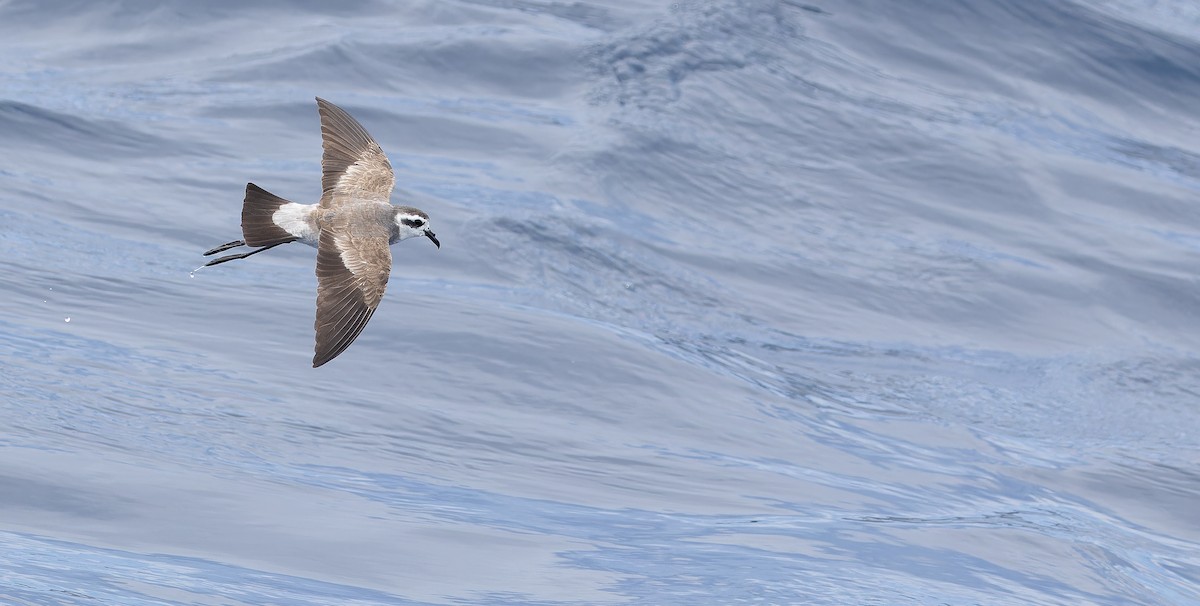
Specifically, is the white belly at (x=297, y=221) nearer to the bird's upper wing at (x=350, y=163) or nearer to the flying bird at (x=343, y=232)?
the flying bird at (x=343, y=232)

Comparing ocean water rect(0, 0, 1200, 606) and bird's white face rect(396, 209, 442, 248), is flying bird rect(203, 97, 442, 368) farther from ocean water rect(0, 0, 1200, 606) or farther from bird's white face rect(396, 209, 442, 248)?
ocean water rect(0, 0, 1200, 606)

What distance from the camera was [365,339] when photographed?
11.3 metres

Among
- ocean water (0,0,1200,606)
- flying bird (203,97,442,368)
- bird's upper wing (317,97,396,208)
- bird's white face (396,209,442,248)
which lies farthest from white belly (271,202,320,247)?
ocean water (0,0,1200,606)

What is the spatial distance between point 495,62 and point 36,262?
5.73m

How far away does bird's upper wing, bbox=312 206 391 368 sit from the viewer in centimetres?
655

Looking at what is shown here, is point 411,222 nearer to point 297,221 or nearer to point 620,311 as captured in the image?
point 297,221

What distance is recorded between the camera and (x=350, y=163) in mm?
8359

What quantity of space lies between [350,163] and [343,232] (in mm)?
1142

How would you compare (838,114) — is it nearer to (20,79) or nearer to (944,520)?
(944,520)

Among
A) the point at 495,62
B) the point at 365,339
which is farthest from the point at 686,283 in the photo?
the point at 495,62

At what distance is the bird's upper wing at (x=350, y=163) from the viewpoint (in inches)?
319

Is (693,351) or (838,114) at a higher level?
(838,114)

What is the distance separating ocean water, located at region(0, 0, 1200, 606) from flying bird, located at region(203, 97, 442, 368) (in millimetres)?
1580

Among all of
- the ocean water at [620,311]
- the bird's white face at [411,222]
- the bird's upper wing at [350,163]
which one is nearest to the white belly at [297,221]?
the bird's white face at [411,222]
